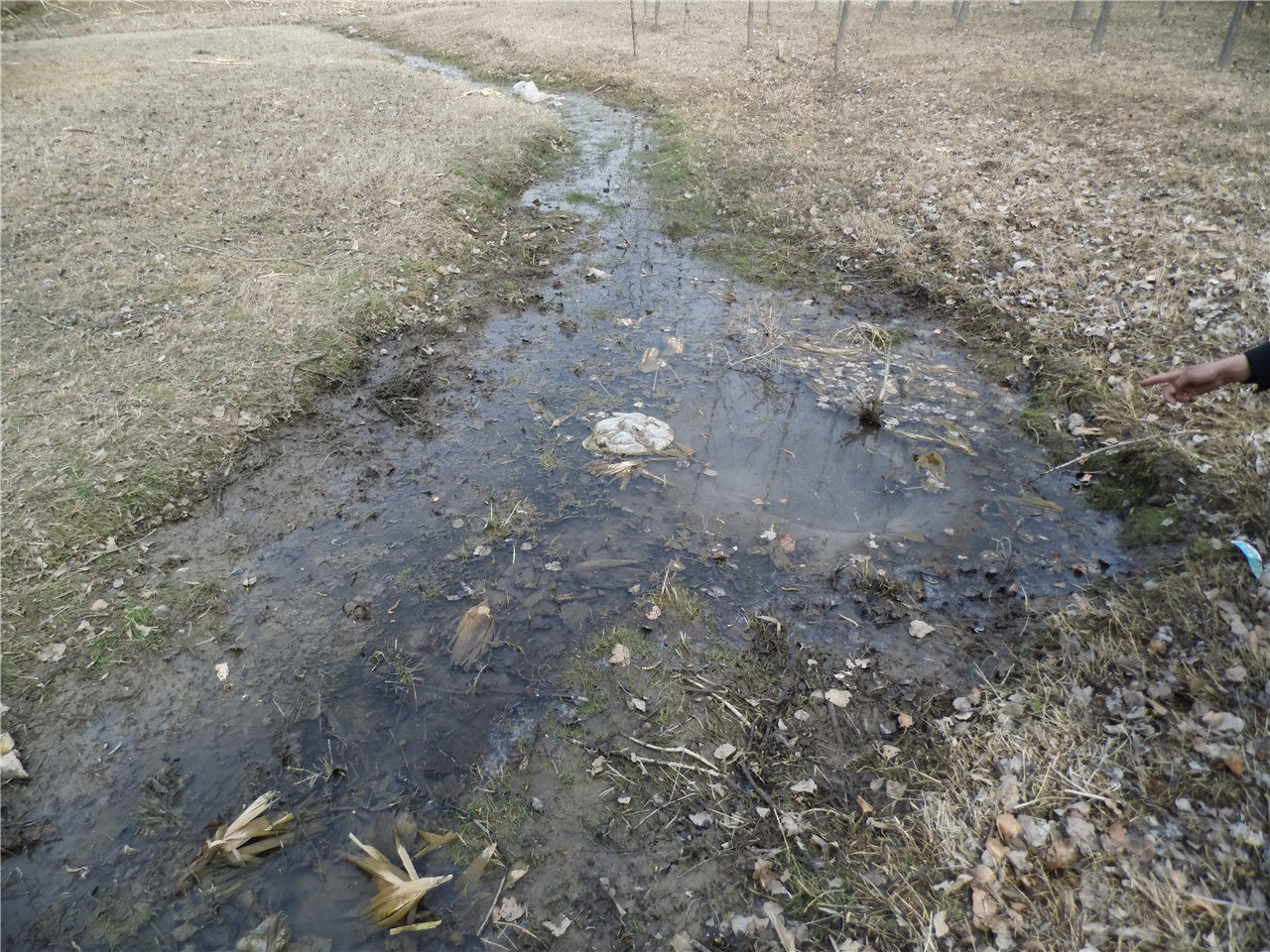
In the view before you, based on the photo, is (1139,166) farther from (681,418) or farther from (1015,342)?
(681,418)

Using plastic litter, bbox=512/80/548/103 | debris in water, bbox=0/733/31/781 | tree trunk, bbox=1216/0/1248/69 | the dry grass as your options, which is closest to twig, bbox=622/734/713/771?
debris in water, bbox=0/733/31/781

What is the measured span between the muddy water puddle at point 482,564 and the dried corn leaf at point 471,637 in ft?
0.22

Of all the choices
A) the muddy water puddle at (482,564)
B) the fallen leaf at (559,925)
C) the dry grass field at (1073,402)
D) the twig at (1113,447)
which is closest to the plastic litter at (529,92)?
the dry grass field at (1073,402)

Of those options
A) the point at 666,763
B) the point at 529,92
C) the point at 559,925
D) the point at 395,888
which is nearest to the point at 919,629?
the point at 666,763

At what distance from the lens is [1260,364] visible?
10.9ft

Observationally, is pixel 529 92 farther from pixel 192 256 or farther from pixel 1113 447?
pixel 1113 447

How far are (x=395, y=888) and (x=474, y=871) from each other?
1.38ft

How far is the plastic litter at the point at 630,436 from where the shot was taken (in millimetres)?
6680

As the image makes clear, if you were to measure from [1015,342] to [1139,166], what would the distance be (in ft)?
20.5

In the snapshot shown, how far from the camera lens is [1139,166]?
436 inches

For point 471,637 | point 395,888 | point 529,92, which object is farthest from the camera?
point 529,92

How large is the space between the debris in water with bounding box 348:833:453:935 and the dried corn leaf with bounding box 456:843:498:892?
0.23 feet

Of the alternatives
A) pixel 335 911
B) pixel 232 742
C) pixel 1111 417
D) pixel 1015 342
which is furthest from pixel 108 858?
pixel 1015 342

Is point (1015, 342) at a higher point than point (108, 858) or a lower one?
higher
